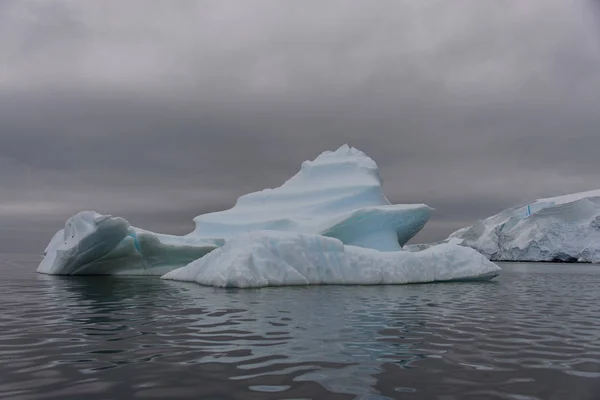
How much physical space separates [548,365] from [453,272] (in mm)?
15120

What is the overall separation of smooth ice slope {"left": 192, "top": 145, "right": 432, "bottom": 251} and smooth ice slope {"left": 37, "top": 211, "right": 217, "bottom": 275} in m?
5.16

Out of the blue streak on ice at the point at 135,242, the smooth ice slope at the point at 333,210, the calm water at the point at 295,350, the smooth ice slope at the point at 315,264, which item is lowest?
the calm water at the point at 295,350

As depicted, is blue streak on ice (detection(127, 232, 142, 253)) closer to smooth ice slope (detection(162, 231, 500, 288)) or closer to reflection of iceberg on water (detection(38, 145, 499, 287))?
reflection of iceberg on water (detection(38, 145, 499, 287))

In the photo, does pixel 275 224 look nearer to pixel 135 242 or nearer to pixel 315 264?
pixel 135 242

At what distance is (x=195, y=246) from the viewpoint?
25.0m

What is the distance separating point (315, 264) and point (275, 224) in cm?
1100

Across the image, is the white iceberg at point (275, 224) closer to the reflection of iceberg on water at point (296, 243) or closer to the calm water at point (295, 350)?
the reflection of iceberg on water at point (296, 243)

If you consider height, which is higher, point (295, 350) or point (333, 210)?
point (333, 210)

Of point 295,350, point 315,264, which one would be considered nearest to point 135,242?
point 315,264

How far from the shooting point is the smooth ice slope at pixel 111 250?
21.3 m

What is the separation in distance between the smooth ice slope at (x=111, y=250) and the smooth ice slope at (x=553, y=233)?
45926 mm

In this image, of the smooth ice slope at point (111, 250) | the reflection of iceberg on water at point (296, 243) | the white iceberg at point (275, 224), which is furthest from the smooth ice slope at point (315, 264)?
the white iceberg at point (275, 224)

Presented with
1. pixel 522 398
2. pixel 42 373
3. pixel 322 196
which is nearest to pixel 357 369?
pixel 522 398

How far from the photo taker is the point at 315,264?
60.5 feet
